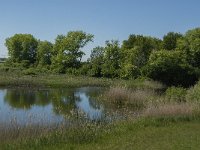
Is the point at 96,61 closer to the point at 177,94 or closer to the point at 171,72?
the point at 171,72

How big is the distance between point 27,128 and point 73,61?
204 ft

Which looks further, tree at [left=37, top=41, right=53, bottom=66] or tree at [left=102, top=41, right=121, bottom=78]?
tree at [left=37, top=41, right=53, bottom=66]

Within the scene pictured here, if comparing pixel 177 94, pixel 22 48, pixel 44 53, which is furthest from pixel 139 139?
pixel 22 48

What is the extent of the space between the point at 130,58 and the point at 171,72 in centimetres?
1723

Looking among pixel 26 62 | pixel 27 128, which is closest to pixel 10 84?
pixel 27 128

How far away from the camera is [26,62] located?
85250mm

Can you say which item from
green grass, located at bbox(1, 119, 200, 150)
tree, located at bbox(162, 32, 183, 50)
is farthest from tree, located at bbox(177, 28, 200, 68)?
green grass, located at bbox(1, 119, 200, 150)

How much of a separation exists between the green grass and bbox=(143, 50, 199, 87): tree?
103ft

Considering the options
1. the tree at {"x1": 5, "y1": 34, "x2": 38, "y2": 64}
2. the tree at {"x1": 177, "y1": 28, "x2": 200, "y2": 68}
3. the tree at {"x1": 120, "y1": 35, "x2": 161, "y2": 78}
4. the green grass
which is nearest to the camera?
the green grass

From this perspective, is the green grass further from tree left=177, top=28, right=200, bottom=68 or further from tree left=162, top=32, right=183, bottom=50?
tree left=162, top=32, right=183, bottom=50

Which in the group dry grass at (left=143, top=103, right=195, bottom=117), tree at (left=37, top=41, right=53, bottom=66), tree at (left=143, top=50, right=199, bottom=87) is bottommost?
dry grass at (left=143, top=103, right=195, bottom=117)

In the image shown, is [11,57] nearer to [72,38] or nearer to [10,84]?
[72,38]

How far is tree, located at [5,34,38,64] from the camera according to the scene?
298 feet

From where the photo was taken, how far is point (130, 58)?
63.6m
